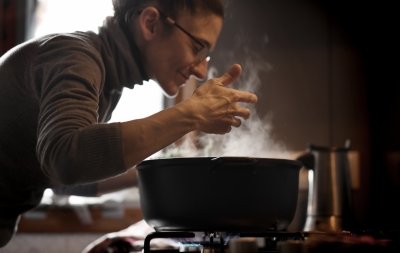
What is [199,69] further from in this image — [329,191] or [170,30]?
[329,191]

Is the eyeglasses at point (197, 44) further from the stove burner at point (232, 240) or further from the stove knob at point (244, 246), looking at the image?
the stove knob at point (244, 246)

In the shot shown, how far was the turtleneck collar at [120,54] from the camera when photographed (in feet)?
3.91

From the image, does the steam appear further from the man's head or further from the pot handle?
the man's head

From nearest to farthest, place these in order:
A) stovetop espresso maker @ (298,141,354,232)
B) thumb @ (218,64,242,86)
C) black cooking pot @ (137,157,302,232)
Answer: black cooking pot @ (137,157,302,232), thumb @ (218,64,242,86), stovetop espresso maker @ (298,141,354,232)

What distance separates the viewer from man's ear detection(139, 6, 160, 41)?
1.23 m

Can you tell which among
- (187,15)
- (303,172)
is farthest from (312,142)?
(187,15)

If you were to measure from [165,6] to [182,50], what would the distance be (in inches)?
4.0

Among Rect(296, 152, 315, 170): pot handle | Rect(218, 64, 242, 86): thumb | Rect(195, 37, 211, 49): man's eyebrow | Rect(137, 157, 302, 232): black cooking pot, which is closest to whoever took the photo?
Rect(137, 157, 302, 232): black cooking pot

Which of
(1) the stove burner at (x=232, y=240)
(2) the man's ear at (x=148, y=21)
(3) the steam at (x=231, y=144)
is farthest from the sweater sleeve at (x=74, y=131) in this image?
(3) the steam at (x=231, y=144)

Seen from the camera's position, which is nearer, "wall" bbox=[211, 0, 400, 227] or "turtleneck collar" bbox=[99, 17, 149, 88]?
"turtleneck collar" bbox=[99, 17, 149, 88]

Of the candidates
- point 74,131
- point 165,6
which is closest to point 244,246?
point 74,131

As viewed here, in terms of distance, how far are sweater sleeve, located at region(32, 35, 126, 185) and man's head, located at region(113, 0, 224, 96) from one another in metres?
0.26

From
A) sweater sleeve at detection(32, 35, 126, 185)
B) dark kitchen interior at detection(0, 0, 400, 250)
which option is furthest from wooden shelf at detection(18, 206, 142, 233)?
sweater sleeve at detection(32, 35, 126, 185)

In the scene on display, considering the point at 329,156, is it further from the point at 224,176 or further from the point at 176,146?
the point at 224,176
